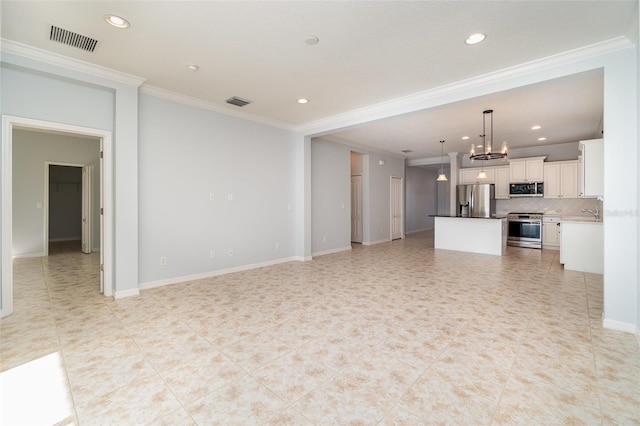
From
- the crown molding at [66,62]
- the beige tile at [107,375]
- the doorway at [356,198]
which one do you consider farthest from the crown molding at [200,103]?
the beige tile at [107,375]

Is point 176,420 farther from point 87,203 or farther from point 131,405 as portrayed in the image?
point 87,203

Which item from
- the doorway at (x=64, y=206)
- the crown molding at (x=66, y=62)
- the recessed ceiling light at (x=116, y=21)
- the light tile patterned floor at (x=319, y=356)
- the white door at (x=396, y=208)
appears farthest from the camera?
the white door at (x=396, y=208)

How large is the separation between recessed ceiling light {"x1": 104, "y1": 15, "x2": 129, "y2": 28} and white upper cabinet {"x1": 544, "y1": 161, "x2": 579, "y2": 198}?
980cm

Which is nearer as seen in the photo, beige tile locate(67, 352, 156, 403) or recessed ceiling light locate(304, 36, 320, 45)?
beige tile locate(67, 352, 156, 403)

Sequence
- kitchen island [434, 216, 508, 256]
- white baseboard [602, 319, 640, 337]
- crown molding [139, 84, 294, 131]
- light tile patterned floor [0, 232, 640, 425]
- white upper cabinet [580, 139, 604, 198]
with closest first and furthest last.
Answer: light tile patterned floor [0, 232, 640, 425] < white baseboard [602, 319, 640, 337] < white upper cabinet [580, 139, 604, 198] < crown molding [139, 84, 294, 131] < kitchen island [434, 216, 508, 256]

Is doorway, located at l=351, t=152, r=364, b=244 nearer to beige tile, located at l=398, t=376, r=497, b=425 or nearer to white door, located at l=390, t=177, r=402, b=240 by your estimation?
white door, located at l=390, t=177, r=402, b=240

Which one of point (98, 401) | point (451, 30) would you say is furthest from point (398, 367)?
point (451, 30)

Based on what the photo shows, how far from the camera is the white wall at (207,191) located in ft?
14.3

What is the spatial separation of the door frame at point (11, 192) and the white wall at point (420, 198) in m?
9.95

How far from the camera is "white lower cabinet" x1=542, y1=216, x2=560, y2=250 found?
7.68 m

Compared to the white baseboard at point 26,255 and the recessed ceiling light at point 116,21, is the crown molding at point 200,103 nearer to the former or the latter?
the recessed ceiling light at point 116,21

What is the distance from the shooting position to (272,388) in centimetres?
199

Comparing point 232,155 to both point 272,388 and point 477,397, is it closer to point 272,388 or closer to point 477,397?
point 272,388

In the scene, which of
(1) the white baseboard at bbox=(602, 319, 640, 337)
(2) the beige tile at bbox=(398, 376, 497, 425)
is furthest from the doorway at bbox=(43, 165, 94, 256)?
(1) the white baseboard at bbox=(602, 319, 640, 337)
